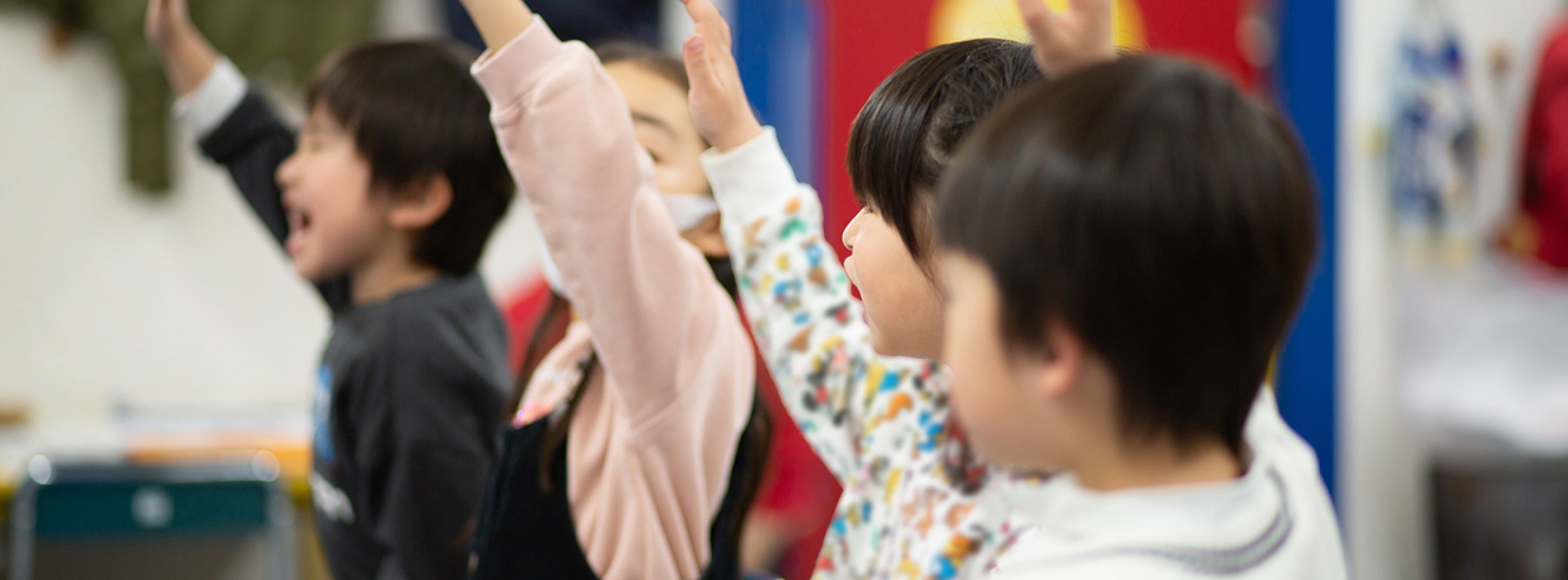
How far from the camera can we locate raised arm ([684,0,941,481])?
81 centimetres

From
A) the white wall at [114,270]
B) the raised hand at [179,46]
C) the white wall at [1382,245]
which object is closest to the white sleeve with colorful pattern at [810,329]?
the raised hand at [179,46]

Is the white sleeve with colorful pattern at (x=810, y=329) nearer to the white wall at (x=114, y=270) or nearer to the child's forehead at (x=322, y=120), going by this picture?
the child's forehead at (x=322, y=120)

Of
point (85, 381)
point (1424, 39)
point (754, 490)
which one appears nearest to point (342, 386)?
point (754, 490)

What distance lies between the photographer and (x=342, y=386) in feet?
3.28

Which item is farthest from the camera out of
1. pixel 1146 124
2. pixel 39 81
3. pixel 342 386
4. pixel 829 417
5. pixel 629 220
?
pixel 39 81

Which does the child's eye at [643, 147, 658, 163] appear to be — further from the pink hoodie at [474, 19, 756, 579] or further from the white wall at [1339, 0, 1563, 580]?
the white wall at [1339, 0, 1563, 580]

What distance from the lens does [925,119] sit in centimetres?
55

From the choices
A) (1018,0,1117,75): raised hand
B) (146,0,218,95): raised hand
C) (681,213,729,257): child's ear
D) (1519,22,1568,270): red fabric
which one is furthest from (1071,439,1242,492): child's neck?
(1519,22,1568,270): red fabric

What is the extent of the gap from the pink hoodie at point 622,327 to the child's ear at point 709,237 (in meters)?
0.05

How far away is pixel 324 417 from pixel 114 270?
1874mm

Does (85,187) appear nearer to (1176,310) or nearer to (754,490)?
(754,490)

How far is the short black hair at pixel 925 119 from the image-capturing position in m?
0.55

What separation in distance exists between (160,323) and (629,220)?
2.30m

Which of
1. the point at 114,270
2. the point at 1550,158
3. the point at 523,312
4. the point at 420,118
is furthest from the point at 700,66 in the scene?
the point at 1550,158
